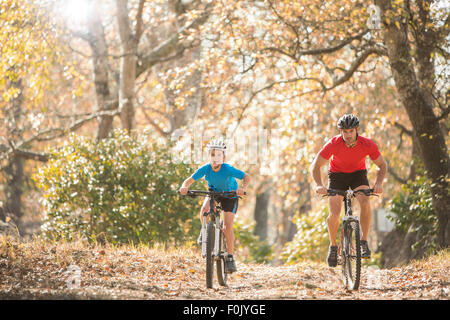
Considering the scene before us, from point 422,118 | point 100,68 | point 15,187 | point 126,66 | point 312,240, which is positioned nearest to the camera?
point 422,118

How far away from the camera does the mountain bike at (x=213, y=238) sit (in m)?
7.00

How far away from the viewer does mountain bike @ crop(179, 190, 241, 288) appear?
23.0ft

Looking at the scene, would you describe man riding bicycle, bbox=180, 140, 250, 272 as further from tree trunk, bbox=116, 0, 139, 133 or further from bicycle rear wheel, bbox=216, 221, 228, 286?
tree trunk, bbox=116, 0, 139, 133

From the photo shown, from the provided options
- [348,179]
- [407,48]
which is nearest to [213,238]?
[348,179]

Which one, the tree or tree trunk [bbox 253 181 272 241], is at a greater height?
the tree

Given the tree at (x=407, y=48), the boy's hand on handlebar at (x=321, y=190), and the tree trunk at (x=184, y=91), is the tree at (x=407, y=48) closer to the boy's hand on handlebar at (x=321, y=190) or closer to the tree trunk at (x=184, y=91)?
the tree trunk at (x=184, y=91)

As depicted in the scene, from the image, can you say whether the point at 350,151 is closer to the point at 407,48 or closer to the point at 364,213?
the point at 364,213

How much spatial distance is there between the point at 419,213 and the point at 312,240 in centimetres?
411

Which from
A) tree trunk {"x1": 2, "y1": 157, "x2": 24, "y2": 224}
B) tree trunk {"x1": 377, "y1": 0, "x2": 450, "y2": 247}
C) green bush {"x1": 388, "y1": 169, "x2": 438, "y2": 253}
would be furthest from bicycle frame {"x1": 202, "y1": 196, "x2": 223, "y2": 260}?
Answer: tree trunk {"x1": 2, "y1": 157, "x2": 24, "y2": 224}

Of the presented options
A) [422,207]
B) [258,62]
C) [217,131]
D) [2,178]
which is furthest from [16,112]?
[422,207]

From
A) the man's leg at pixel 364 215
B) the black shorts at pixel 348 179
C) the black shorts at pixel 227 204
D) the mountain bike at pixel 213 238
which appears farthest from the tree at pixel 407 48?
the mountain bike at pixel 213 238

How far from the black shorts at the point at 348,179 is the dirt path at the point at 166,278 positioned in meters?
1.27

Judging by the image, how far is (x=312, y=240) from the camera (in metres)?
15.6

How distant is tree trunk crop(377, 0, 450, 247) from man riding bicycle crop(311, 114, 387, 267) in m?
3.79
